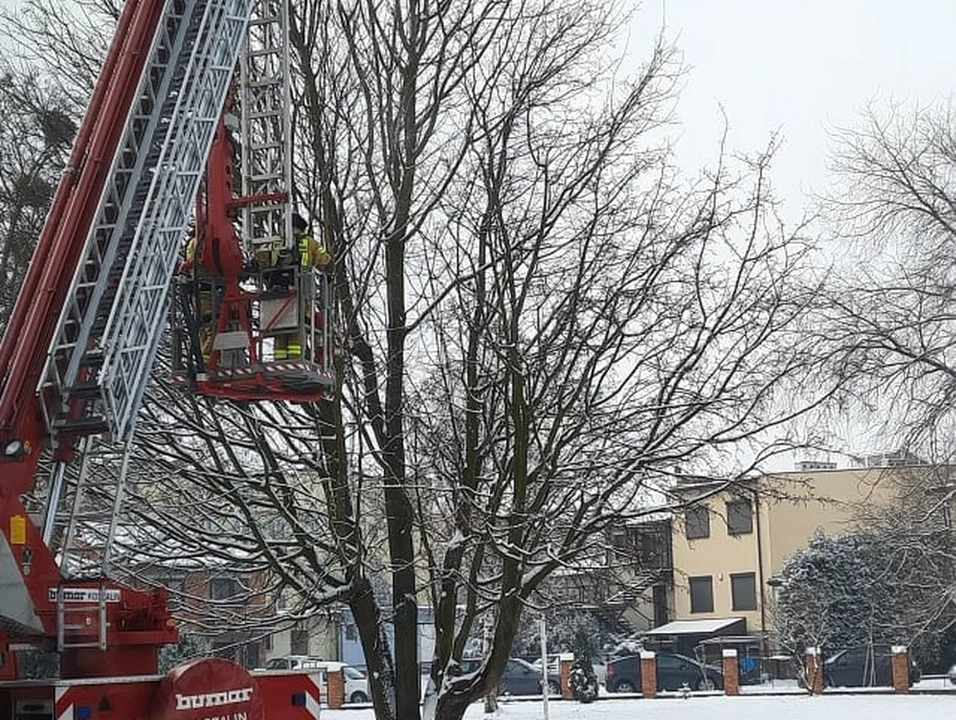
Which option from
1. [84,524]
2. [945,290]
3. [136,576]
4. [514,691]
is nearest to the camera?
[84,524]

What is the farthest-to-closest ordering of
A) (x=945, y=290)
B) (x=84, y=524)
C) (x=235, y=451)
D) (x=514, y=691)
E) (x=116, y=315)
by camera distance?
(x=514, y=691), (x=945, y=290), (x=235, y=451), (x=84, y=524), (x=116, y=315)

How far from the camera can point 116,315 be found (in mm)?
8188

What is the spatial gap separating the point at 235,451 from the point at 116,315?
596 centimetres

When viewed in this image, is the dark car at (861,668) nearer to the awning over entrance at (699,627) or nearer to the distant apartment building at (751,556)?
the distant apartment building at (751,556)

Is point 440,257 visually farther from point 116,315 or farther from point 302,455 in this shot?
point 116,315

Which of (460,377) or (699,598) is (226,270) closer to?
(460,377)

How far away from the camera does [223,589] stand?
16.5 meters

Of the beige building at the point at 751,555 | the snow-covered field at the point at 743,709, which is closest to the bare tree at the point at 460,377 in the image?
the snow-covered field at the point at 743,709

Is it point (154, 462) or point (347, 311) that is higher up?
point (347, 311)

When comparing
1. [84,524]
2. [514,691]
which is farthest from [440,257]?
[514,691]

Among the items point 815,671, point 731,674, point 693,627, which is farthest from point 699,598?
point 815,671

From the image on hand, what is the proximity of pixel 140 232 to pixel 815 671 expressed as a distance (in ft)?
110

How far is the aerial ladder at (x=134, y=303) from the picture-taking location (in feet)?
26.2

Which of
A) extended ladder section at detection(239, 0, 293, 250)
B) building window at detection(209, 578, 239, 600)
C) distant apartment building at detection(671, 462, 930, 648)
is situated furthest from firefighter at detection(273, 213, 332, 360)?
distant apartment building at detection(671, 462, 930, 648)
